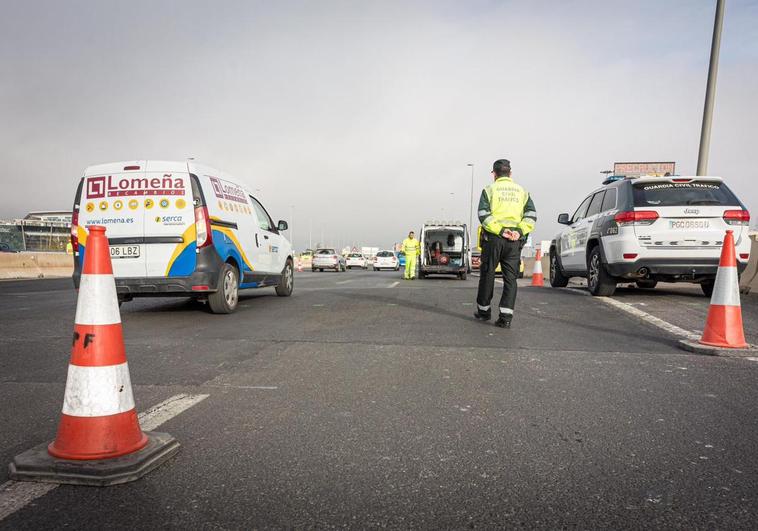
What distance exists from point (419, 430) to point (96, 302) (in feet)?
5.63

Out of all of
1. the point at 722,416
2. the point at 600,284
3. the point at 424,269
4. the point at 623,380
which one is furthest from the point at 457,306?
the point at 424,269

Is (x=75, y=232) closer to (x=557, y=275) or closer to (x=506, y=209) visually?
(x=506, y=209)

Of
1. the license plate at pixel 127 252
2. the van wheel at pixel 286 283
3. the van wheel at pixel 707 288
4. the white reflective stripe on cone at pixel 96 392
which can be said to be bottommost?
the van wheel at pixel 286 283

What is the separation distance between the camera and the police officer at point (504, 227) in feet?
21.2

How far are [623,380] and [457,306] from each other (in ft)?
14.8

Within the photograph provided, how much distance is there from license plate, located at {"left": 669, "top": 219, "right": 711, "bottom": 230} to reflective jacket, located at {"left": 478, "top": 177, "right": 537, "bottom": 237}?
2.67 meters

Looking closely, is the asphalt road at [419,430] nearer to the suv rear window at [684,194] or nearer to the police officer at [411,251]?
the suv rear window at [684,194]

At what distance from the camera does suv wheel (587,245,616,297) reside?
28.9 feet

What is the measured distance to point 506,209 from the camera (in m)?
6.46

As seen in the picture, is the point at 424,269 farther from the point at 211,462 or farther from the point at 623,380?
the point at 211,462

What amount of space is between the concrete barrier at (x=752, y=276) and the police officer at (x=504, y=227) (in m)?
5.88

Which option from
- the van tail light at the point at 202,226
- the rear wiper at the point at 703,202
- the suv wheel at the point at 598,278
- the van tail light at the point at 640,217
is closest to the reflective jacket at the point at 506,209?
the van tail light at the point at 640,217

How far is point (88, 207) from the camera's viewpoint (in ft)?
23.7

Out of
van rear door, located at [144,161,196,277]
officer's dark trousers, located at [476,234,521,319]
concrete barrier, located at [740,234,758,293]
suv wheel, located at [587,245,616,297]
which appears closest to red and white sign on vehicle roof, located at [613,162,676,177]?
concrete barrier, located at [740,234,758,293]
